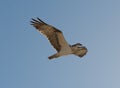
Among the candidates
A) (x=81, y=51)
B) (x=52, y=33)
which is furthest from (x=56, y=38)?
(x=81, y=51)

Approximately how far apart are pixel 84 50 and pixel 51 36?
245 centimetres

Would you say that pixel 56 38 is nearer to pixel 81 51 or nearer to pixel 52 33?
pixel 52 33

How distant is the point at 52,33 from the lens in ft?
102

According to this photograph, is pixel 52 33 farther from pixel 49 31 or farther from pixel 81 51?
pixel 81 51

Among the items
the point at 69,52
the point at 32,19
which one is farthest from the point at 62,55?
the point at 32,19

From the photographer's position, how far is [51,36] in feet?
102

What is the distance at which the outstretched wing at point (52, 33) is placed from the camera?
101 ft

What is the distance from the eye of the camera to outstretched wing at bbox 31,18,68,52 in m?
30.7

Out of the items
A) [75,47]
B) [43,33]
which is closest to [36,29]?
[43,33]

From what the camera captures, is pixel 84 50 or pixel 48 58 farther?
pixel 84 50

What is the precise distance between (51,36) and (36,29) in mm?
915

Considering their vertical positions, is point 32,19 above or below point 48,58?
above

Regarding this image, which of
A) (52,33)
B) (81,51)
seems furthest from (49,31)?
(81,51)

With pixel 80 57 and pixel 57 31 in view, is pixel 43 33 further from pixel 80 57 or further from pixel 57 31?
pixel 80 57
